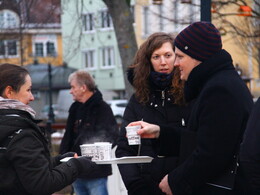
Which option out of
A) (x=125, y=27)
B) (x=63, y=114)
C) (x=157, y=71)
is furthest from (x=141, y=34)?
(x=157, y=71)

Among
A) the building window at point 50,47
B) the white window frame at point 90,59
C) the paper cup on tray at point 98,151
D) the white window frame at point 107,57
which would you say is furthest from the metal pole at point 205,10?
the building window at point 50,47

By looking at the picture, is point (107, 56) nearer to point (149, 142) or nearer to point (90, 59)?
point (90, 59)

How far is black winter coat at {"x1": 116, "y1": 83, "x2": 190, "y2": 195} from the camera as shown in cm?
511

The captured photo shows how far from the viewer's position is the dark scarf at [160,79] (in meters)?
5.40

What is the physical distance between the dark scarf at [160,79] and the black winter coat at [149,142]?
0.14 feet

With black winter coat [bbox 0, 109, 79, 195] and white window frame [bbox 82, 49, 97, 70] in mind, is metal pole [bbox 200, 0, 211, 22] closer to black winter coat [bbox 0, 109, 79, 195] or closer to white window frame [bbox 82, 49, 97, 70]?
black winter coat [bbox 0, 109, 79, 195]

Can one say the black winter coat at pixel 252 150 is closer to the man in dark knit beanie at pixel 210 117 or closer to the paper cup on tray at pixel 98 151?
the man in dark knit beanie at pixel 210 117

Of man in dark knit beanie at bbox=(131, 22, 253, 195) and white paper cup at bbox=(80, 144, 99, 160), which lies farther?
white paper cup at bbox=(80, 144, 99, 160)

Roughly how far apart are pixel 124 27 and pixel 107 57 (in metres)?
51.0

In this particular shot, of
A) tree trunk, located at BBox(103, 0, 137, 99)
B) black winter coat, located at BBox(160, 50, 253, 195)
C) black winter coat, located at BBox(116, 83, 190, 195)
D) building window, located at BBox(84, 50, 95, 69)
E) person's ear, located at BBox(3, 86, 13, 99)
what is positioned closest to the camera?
black winter coat, located at BBox(160, 50, 253, 195)

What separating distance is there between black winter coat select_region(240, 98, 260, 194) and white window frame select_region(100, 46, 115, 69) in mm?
60405

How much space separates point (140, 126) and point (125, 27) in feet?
31.7

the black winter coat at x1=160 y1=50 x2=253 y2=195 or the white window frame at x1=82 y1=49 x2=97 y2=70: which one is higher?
the black winter coat at x1=160 y1=50 x2=253 y2=195

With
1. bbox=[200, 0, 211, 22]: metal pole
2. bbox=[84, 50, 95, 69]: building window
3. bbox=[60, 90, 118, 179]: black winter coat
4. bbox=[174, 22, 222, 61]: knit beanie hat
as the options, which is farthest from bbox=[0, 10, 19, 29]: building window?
bbox=[84, 50, 95, 69]: building window
